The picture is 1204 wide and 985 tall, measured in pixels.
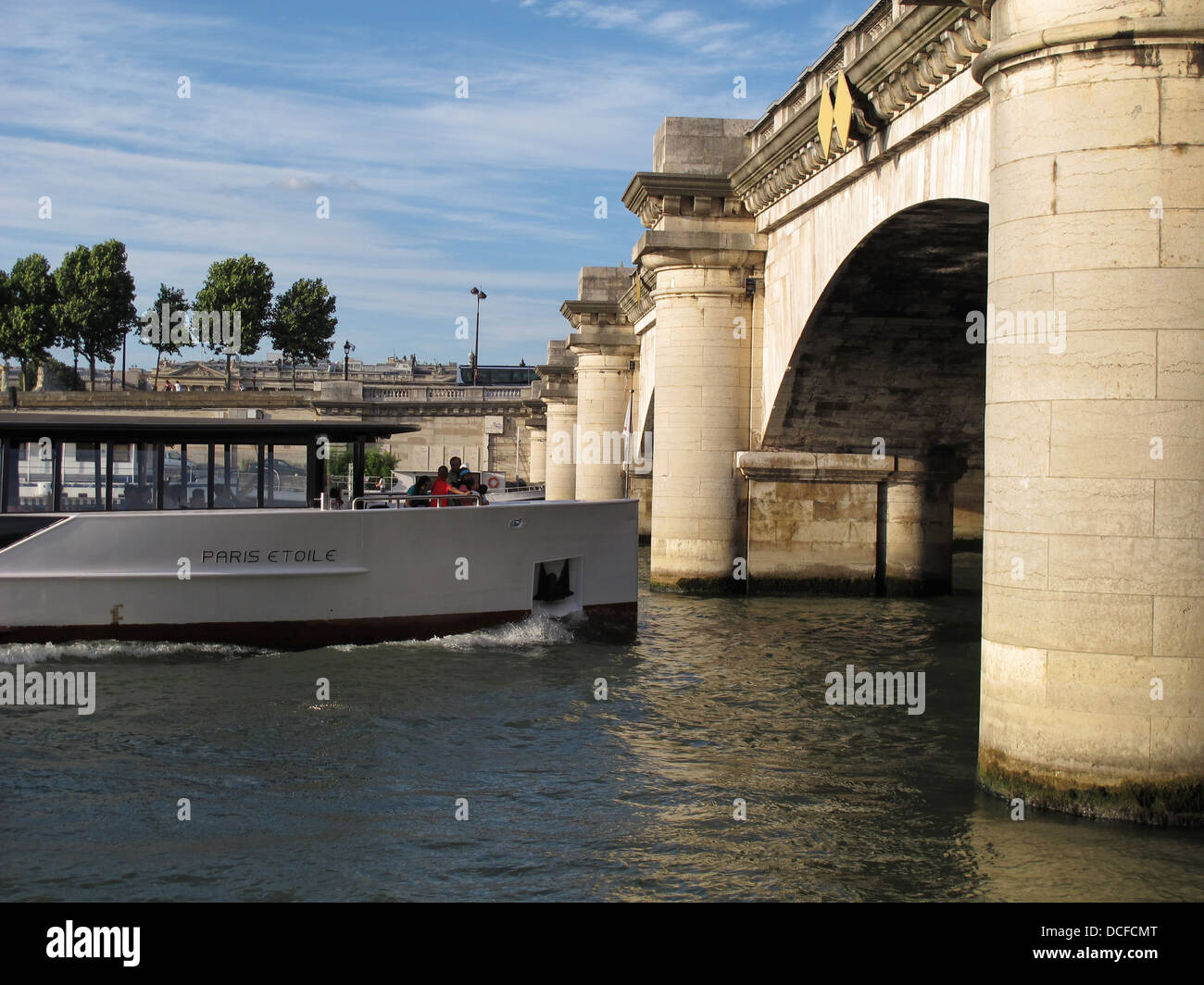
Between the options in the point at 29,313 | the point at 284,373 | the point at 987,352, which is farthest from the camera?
the point at 284,373

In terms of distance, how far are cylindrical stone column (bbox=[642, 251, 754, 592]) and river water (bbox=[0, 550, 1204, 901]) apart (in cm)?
670

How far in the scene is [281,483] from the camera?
1670 centimetres

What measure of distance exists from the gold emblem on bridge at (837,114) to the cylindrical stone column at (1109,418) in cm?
715

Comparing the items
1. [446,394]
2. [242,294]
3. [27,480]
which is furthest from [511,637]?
[242,294]

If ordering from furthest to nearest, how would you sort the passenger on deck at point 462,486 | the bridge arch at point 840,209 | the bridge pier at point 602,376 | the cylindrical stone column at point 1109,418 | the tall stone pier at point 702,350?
the bridge pier at point 602,376 → the tall stone pier at point 702,350 → the passenger on deck at point 462,486 → the bridge arch at point 840,209 → the cylindrical stone column at point 1109,418

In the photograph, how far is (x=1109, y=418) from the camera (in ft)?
26.8

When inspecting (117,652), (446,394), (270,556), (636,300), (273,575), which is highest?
(636,300)

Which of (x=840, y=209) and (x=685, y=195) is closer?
(x=840, y=209)

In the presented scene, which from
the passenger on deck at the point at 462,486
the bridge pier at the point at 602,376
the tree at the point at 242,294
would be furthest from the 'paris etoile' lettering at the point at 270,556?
the tree at the point at 242,294

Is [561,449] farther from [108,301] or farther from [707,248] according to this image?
[108,301]

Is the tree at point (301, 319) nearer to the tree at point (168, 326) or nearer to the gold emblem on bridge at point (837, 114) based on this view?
the tree at point (168, 326)

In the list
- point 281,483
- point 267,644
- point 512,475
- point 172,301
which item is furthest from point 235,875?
point 172,301

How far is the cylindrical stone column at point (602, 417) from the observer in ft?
131

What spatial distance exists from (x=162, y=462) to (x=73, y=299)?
253 ft
